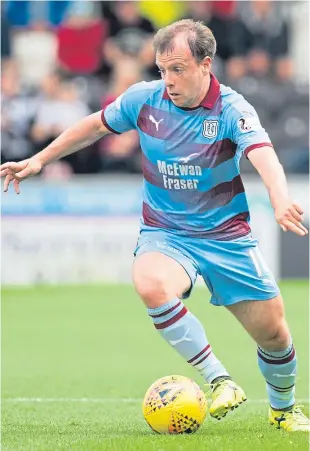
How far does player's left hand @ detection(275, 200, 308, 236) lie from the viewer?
19.2 ft

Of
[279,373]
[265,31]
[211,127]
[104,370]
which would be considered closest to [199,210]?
[211,127]

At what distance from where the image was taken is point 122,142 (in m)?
17.8

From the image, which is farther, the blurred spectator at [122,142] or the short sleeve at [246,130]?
the blurred spectator at [122,142]

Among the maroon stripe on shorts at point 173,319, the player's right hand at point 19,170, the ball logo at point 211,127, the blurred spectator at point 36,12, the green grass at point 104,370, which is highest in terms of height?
the ball logo at point 211,127

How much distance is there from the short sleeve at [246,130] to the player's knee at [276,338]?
41.5 inches

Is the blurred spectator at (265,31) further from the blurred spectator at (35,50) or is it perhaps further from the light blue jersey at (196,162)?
the light blue jersey at (196,162)

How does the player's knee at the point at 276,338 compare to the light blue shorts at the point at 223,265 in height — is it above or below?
below

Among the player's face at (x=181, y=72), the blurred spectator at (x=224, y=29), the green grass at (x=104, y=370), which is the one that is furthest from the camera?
the blurred spectator at (x=224, y=29)

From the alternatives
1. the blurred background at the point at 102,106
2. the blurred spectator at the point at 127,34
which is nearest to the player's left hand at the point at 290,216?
the blurred background at the point at 102,106

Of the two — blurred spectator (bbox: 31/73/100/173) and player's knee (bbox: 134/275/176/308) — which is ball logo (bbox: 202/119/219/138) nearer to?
player's knee (bbox: 134/275/176/308)

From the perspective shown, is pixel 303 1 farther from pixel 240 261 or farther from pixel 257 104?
pixel 240 261

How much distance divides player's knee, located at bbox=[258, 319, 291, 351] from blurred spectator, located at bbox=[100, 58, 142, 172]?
1076 cm

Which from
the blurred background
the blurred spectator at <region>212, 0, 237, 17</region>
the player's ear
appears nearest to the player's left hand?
the player's ear

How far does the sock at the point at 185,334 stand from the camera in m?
6.58
